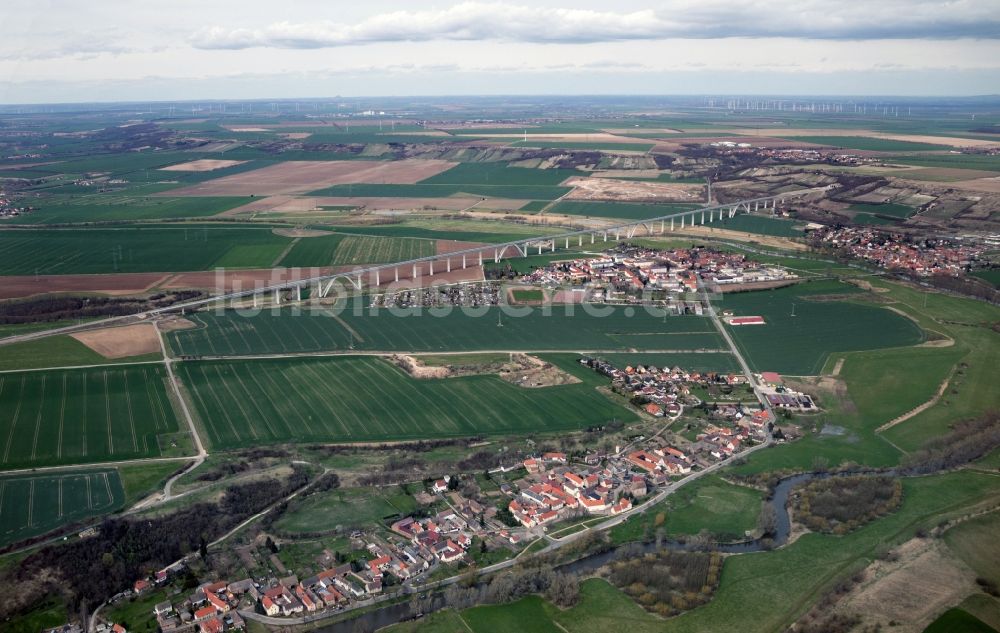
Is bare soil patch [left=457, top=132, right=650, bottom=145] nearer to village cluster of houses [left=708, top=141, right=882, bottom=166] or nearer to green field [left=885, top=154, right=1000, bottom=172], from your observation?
village cluster of houses [left=708, top=141, right=882, bottom=166]

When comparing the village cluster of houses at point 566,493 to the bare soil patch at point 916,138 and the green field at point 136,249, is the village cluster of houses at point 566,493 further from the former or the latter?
the bare soil patch at point 916,138

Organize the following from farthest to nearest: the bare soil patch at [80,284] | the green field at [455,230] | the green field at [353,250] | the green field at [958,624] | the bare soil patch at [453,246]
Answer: the green field at [455,230] < the bare soil patch at [453,246] < the green field at [353,250] < the bare soil patch at [80,284] < the green field at [958,624]

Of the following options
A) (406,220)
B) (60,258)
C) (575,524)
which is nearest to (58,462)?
(575,524)

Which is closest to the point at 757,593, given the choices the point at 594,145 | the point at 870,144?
the point at 594,145

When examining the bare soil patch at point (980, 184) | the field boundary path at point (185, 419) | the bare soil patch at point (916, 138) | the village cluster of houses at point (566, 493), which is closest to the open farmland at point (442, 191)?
the bare soil patch at point (980, 184)

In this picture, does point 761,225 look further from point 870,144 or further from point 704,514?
point 870,144

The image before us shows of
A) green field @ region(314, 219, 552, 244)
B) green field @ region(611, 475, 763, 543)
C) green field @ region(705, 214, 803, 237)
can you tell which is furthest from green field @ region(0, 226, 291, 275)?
green field @ region(705, 214, 803, 237)
